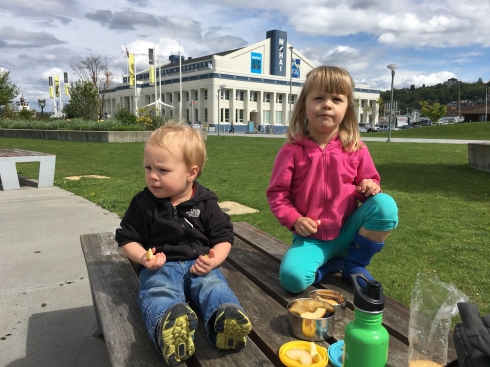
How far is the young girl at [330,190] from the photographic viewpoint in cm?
223

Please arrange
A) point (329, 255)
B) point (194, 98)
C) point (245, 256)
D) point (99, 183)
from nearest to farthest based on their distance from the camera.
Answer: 1. point (329, 255)
2. point (245, 256)
3. point (99, 183)
4. point (194, 98)

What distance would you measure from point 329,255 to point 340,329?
0.72 m

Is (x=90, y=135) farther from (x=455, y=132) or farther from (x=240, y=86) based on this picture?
(x=240, y=86)

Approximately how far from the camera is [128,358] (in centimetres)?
142

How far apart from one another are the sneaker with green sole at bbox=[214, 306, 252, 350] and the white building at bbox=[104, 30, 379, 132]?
55876 millimetres

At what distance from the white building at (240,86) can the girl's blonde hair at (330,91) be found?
54731mm

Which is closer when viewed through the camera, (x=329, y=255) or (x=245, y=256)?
(x=329, y=255)

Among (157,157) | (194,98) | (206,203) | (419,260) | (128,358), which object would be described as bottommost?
(419,260)

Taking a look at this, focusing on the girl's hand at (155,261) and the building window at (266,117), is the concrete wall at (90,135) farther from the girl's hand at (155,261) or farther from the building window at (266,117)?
the building window at (266,117)

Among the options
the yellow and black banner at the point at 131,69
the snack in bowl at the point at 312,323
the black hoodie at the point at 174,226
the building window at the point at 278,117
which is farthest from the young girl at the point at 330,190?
the building window at the point at 278,117

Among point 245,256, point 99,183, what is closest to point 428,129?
point 99,183

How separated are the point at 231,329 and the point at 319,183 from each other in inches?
44.4

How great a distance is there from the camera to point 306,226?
7.23 feet

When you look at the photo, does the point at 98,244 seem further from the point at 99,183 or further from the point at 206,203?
the point at 99,183
